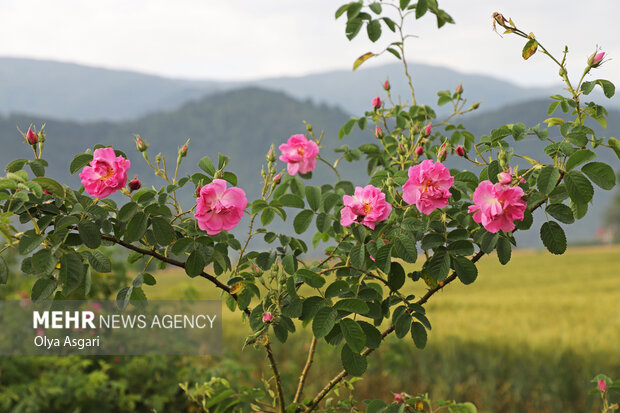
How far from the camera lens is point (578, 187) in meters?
1.22

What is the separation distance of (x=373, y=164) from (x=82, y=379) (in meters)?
2.22

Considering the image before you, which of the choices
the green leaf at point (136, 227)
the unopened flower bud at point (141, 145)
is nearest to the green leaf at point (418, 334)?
the green leaf at point (136, 227)

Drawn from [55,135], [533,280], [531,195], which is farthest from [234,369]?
[55,135]

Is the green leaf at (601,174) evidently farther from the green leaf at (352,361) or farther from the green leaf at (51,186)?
the green leaf at (51,186)

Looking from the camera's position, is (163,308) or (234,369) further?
(163,308)

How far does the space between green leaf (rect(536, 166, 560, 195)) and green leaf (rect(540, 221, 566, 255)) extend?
0.13 meters

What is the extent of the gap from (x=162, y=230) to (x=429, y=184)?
63 centimetres

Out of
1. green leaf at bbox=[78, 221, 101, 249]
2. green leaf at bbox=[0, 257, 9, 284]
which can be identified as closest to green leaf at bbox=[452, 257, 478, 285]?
green leaf at bbox=[78, 221, 101, 249]

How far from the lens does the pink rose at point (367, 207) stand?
135cm

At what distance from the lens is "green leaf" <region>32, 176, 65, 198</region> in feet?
3.97

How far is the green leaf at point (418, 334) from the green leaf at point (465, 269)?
0.57 ft

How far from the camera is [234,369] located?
3.34 m

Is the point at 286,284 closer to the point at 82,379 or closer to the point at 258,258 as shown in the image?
the point at 258,258

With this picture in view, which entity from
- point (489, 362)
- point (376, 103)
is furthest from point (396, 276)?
point (489, 362)
